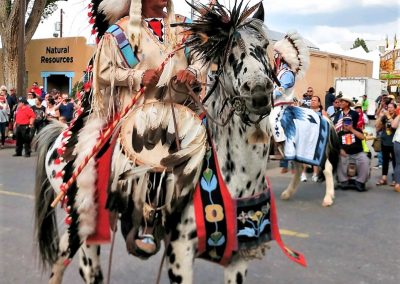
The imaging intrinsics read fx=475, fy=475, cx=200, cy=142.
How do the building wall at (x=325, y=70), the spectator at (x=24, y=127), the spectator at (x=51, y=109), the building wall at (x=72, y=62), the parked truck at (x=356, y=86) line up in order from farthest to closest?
the parked truck at (x=356, y=86), the building wall at (x=325, y=70), the building wall at (x=72, y=62), the spectator at (x=24, y=127), the spectator at (x=51, y=109)

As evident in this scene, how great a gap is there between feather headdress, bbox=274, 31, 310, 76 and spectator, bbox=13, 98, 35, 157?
10052 mm

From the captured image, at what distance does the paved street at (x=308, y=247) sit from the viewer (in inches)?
174

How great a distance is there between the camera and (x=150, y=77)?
9.08ft

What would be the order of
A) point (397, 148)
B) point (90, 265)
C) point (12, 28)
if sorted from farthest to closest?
1. point (12, 28)
2. point (397, 148)
3. point (90, 265)

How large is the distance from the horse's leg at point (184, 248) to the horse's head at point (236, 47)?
2.26ft

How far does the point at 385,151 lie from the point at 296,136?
11.1ft

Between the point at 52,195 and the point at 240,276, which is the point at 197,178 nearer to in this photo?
the point at 240,276

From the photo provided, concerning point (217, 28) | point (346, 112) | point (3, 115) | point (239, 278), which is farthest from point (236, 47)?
point (3, 115)

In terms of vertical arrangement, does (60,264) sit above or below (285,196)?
above

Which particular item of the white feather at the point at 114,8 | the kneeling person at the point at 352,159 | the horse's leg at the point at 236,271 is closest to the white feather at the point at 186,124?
the horse's leg at the point at 236,271

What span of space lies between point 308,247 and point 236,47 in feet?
11.3

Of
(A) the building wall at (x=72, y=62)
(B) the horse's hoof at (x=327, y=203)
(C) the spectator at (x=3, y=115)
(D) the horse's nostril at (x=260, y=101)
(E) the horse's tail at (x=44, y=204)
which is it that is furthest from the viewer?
(A) the building wall at (x=72, y=62)

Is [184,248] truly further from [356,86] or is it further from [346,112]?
[356,86]

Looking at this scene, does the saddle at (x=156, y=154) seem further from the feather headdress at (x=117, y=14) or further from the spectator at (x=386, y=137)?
the spectator at (x=386, y=137)
